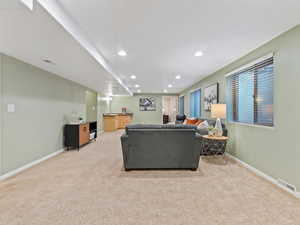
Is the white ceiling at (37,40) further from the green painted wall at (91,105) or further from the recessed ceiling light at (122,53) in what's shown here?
the green painted wall at (91,105)

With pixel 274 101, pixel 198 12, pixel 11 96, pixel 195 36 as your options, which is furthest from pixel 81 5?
pixel 274 101

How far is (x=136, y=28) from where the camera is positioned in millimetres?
2160

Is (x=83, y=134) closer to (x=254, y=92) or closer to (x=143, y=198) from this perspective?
(x=143, y=198)

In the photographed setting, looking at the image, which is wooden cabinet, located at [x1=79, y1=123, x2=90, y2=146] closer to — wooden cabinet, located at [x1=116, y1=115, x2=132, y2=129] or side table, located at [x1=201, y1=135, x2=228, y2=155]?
side table, located at [x1=201, y1=135, x2=228, y2=155]

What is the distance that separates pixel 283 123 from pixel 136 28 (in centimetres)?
253

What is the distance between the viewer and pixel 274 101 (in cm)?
243

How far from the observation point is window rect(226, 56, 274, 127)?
8.52 ft

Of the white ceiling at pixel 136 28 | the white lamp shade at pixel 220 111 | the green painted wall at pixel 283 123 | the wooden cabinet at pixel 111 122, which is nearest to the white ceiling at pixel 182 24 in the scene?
the white ceiling at pixel 136 28

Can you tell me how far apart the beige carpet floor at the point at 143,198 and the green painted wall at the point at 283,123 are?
30 cm

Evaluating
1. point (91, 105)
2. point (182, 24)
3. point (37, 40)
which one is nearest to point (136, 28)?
point (182, 24)

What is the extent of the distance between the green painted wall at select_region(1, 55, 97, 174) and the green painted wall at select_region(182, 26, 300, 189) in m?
4.36

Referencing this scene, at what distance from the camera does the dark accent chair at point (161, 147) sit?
2748 millimetres

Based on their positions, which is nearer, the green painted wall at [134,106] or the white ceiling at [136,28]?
the white ceiling at [136,28]

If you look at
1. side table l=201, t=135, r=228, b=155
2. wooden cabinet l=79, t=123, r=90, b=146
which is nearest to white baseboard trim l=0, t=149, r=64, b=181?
wooden cabinet l=79, t=123, r=90, b=146
